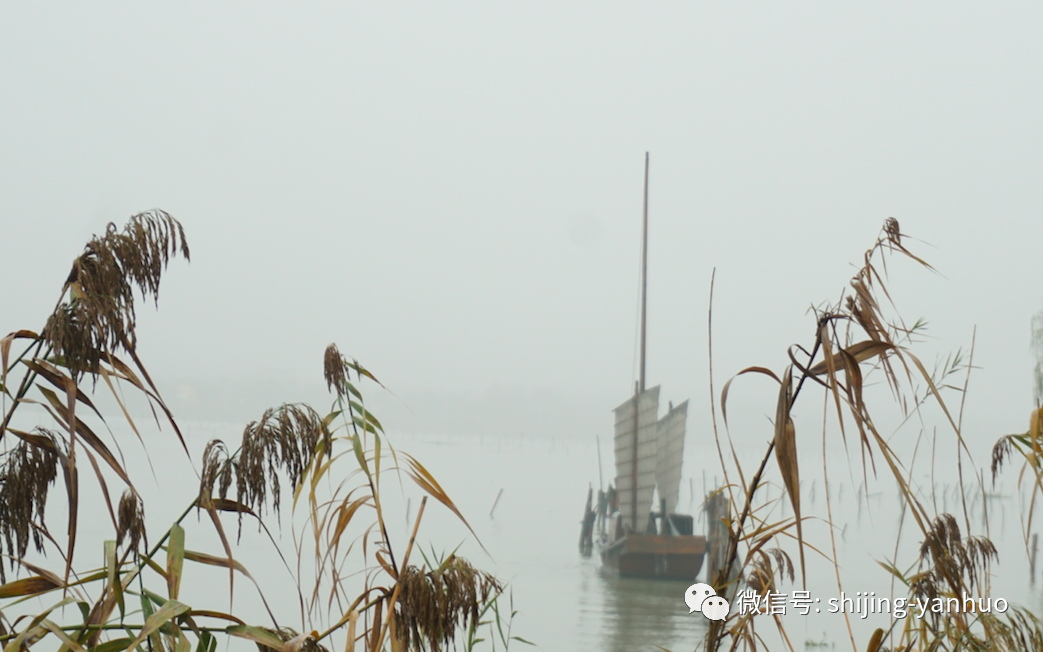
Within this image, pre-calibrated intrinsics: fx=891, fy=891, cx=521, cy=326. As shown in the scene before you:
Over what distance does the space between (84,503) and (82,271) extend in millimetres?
37861

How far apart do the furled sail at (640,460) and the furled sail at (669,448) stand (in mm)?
235

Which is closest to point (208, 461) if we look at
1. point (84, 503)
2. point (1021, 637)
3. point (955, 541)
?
point (955, 541)

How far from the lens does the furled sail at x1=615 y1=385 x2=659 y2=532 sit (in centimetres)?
1652

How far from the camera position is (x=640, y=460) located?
56.0ft

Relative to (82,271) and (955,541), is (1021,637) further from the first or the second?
(82,271)

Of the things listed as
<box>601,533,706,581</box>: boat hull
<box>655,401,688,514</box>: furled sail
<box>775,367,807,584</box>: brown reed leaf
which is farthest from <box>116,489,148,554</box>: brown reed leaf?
<box>655,401,688,514</box>: furled sail

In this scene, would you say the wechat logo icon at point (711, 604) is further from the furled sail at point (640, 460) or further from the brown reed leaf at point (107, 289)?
the furled sail at point (640, 460)

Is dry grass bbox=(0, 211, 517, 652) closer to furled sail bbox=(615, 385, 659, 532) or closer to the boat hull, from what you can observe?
furled sail bbox=(615, 385, 659, 532)

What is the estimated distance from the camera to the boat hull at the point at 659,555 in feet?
53.4

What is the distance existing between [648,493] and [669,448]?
1.15 m

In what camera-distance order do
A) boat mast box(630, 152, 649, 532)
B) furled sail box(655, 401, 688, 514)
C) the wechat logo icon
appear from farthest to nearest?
furled sail box(655, 401, 688, 514), boat mast box(630, 152, 649, 532), the wechat logo icon

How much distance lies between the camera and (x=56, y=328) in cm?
61

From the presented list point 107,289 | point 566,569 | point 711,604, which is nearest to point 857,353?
point 711,604

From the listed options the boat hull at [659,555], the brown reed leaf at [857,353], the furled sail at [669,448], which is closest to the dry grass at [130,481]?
the brown reed leaf at [857,353]
